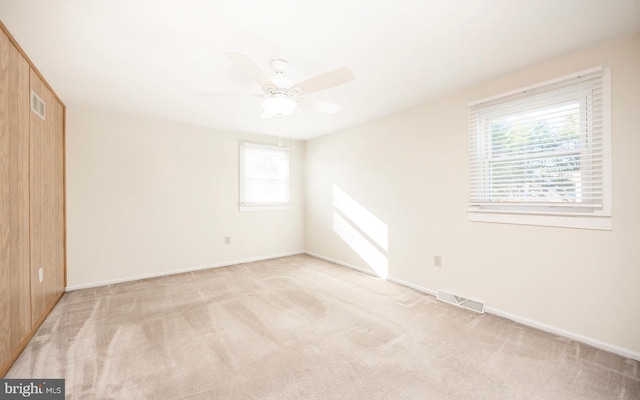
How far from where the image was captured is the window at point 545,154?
2143 millimetres

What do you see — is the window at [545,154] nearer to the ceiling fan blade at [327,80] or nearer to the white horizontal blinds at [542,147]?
the white horizontal blinds at [542,147]

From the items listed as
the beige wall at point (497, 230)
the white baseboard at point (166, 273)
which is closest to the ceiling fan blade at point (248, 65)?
the beige wall at point (497, 230)

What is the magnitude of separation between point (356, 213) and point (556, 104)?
276 centimetres

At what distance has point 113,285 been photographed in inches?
143

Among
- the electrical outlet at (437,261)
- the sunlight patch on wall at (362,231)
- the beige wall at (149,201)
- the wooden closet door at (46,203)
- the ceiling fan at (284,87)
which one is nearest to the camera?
the ceiling fan at (284,87)

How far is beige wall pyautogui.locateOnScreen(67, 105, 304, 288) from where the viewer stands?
3518mm

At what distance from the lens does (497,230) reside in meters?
2.74

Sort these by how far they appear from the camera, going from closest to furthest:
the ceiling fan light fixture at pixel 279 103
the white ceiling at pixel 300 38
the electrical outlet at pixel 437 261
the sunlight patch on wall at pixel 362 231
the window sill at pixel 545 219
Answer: the white ceiling at pixel 300 38, the window sill at pixel 545 219, the ceiling fan light fixture at pixel 279 103, the electrical outlet at pixel 437 261, the sunlight patch on wall at pixel 362 231

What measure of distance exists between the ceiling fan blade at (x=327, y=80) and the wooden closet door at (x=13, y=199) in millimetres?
2097

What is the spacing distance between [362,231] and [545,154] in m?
2.52

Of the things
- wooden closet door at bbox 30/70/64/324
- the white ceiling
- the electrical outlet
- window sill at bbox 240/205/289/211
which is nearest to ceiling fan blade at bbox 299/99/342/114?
the white ceiling

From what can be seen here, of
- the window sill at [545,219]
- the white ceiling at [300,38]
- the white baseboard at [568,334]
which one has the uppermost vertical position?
the white ceiling at [300,38]

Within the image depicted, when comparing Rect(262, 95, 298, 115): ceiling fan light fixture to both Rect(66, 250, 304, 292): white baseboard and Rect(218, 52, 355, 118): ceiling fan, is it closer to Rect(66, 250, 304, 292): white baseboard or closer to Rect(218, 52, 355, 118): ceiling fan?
Rect(218, 52, 355, 118): ceiling fan

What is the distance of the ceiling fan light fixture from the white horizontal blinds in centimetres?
201
